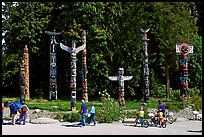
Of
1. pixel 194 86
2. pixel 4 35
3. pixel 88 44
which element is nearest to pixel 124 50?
pixel 88 44

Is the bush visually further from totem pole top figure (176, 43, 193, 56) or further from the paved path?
totem pole top figure (176, 43, 193, 56)

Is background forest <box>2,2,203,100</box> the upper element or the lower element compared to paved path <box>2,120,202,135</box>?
upper

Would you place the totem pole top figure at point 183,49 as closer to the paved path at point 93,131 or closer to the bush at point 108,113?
the bush at point 108,113

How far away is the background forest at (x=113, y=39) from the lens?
2647 cm

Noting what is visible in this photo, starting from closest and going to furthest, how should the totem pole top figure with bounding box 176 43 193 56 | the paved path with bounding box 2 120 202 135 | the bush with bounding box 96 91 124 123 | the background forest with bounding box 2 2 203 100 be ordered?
1. the paved path with bounding box 2 120 202 135
2. the bush with bounding box 96 91 124 123
3. the totem pole top figure with bounding box 176 43 193 56
4. the background forest with bounding box 2 2 203 100

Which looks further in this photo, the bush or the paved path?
the bush

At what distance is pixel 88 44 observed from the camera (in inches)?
1068

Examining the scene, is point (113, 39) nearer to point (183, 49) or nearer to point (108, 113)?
point (183, 49)

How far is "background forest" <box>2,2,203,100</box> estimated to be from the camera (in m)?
26.5

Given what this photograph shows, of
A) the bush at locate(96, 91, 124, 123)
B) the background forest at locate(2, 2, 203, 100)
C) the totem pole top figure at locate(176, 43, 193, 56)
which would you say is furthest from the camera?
the background forest at locate(2, 2, 203, 100)

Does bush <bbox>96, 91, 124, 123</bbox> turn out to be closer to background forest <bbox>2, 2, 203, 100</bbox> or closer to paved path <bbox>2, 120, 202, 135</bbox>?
paved path <bbox>2, 120, 202, 135</bbox>

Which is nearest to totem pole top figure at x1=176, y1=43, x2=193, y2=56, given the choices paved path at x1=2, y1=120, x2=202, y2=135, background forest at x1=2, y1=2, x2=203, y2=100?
background forest at x1=2, y1=2, x2=203, y2=100

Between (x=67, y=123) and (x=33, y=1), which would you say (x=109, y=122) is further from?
(x=33, y=1)

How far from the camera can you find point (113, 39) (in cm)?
2717
